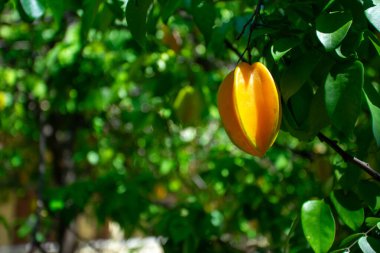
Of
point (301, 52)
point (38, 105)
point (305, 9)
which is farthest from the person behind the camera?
point (38, 105)

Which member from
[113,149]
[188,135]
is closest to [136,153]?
[113,149]

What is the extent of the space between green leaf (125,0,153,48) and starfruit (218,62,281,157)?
26 centimetres

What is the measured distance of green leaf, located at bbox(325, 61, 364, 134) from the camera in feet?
3.59

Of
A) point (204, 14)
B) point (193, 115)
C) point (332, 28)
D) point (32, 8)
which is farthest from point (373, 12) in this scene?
point (193, 115)

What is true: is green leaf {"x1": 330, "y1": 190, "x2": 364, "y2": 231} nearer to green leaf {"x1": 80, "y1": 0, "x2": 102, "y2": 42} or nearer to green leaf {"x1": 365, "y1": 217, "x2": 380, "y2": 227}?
green leaf {"x1": 365, "y1": 217, "x2": 380, "y2": 227}

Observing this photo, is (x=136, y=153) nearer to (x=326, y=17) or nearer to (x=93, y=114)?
(x=93, y=114)

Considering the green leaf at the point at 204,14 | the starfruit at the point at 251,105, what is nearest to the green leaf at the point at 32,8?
the green leaf at the point at 204,14

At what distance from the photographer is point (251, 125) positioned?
48.0 inches

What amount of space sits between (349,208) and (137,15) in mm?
698

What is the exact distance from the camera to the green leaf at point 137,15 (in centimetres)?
131

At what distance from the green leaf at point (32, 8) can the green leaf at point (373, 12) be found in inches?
33.4

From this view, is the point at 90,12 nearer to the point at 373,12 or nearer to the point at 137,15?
the point at 137,15

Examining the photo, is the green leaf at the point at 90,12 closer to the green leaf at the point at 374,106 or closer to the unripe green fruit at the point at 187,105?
the green leaf at the point at 374,106

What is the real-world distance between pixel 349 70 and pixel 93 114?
3597mm
